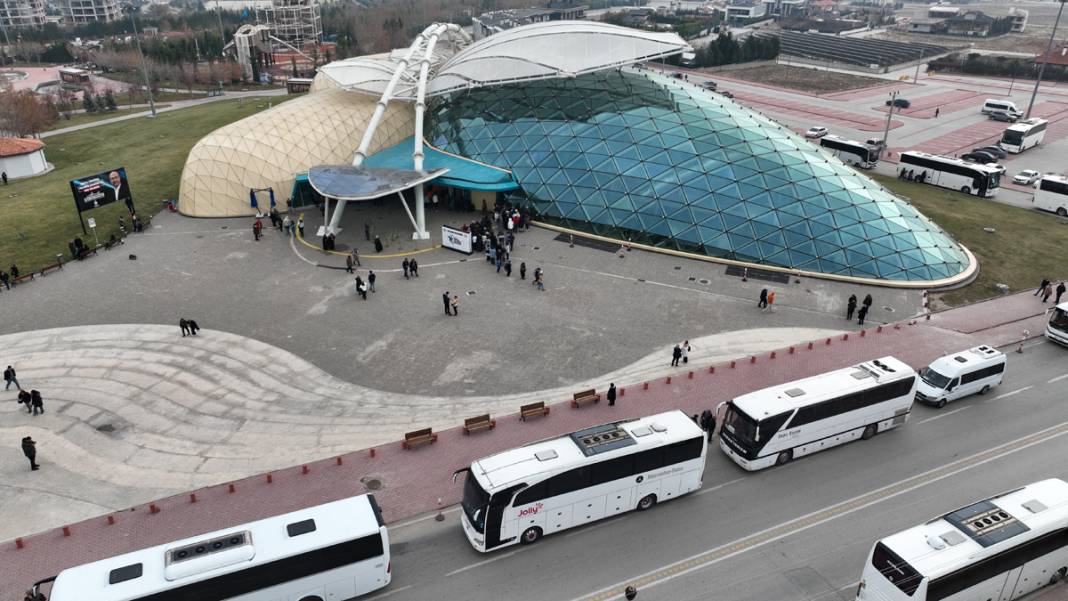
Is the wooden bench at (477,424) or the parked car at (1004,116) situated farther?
the parked car at (1004,116)

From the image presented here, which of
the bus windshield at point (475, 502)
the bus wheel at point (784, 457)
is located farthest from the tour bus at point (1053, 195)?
the bus windshield at point (475, 502)

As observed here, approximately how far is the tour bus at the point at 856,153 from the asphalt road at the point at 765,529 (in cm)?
4289

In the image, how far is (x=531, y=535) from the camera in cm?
2041

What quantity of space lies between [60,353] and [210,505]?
53.4 ft

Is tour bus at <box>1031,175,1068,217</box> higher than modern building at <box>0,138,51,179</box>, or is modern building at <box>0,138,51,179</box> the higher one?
modern building at <box>0,138,51,179</box>

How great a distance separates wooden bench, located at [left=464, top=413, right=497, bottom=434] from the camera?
25625 millimetres

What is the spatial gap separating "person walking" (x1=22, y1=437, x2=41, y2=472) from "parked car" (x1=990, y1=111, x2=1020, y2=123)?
333 feet

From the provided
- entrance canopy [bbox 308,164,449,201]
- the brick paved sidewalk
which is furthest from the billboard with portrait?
the brick paved sidewalk

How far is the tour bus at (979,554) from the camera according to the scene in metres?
16.5

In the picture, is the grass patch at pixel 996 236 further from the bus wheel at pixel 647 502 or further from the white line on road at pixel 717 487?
the bus wheel at pixel 647 502

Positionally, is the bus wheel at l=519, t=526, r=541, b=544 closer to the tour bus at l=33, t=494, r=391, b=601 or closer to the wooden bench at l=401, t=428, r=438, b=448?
the tour bus at l=33, t=494, r=391, b=601

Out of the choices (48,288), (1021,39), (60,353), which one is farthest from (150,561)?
(1021,39)

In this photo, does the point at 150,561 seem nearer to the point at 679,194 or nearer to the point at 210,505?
the point at 210,505

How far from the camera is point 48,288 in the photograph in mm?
38500
